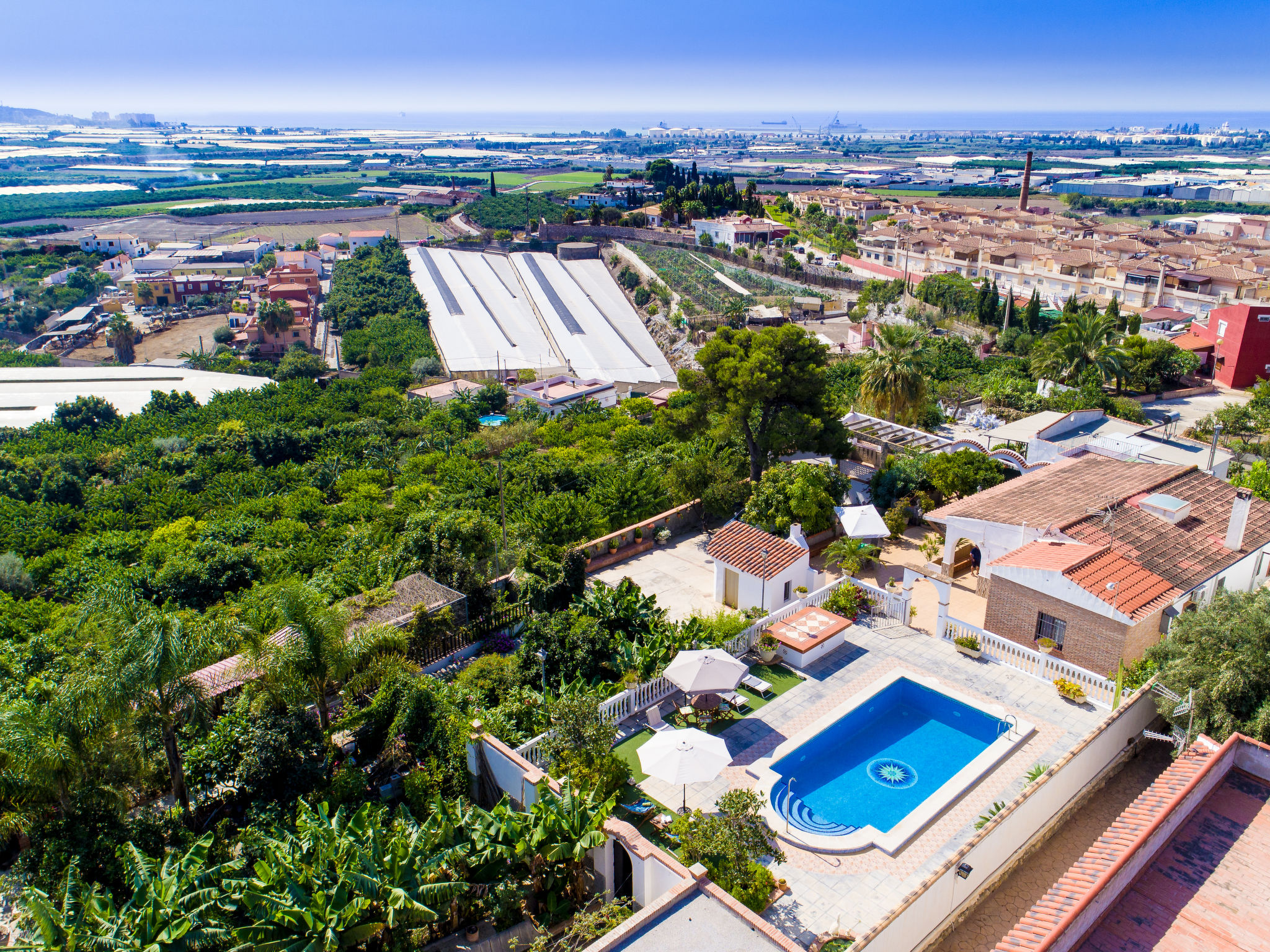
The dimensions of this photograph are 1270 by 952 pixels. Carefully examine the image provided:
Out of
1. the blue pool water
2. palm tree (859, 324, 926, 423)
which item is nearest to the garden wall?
the blue pool water

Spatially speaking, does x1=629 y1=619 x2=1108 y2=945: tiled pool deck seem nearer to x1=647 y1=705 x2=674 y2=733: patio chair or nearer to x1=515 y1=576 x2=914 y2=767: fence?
x1=515 y1=576 x2=914 y2=767: fence

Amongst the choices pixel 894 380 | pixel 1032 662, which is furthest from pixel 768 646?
pixel 894 380

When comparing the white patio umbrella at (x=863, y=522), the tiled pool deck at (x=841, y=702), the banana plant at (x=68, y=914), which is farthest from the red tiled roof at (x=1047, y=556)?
the banana plant at (x=68, y=914)

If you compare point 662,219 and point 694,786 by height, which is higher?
point 662,219

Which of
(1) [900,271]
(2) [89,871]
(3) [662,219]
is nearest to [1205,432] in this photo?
(2) [89,871]

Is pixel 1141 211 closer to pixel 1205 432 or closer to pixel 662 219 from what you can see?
pixel 662 219

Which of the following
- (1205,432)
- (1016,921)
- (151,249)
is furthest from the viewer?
(151,249)
